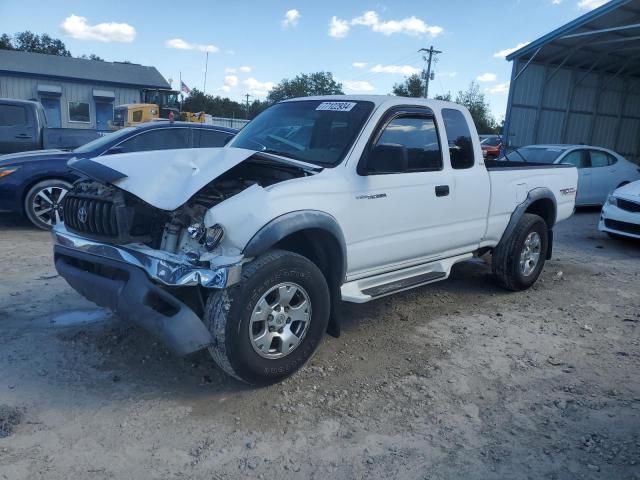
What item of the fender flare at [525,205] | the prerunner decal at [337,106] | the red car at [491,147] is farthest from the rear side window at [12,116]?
the red car at [491,147]

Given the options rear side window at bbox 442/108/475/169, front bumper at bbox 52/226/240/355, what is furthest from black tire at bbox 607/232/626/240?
front bumper at bbox 52/226/240/355

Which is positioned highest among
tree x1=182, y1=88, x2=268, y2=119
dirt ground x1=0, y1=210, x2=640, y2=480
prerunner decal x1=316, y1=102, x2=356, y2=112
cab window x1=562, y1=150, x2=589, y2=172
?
tree x1=182, y1=88, x2=268, y2=119

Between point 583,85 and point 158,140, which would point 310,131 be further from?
point 583,85

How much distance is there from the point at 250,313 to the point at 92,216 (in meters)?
1.27

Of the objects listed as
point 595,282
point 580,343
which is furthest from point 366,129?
point 595,282

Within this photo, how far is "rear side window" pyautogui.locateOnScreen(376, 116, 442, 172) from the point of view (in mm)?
4340

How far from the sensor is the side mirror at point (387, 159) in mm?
4137

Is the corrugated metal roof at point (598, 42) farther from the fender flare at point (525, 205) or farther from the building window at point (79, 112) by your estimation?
the building window at point (79, 112)

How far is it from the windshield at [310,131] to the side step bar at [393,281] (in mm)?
977

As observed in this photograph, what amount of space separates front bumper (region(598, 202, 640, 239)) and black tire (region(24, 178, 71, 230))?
8379mm

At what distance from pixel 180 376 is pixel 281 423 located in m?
0.91

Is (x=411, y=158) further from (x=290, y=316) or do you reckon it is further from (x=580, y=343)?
(x=580, y=343)

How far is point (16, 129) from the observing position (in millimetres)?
9547

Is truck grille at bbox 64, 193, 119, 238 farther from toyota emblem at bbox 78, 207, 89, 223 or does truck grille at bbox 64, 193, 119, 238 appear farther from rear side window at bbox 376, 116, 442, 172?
rear side window at bbox 376, 116, 442, 172
